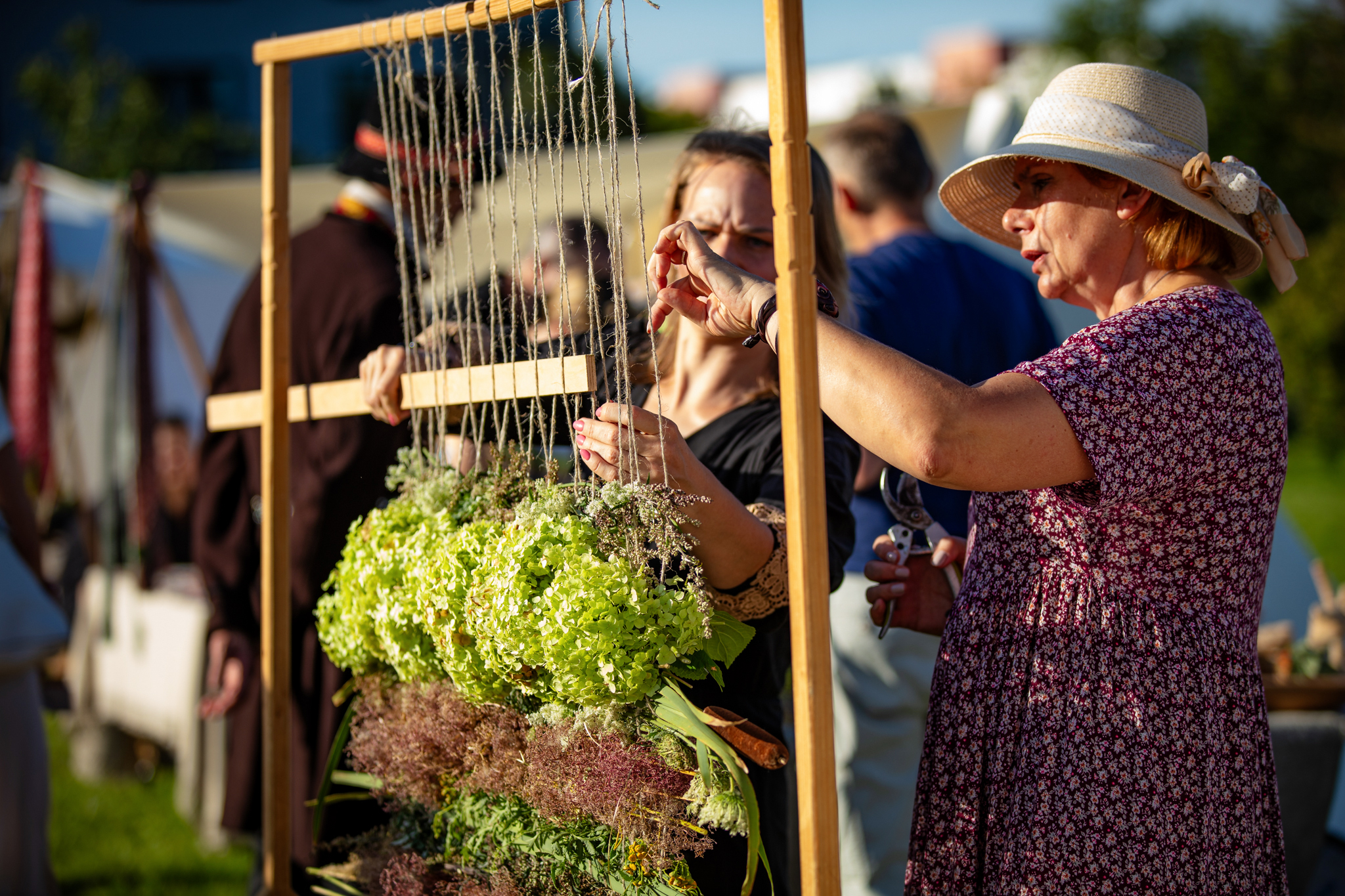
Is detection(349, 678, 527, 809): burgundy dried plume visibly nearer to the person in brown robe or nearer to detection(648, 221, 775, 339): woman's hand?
the person in brown robe

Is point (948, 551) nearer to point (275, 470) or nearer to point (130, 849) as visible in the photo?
point (275, 470)

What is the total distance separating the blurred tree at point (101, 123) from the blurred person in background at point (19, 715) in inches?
347

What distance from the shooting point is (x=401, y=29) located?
152 cm

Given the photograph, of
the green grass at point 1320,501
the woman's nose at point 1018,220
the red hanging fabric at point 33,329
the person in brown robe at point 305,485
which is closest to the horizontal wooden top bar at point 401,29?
the person in brown robe at point 305,485

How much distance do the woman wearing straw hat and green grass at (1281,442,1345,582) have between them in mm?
7463

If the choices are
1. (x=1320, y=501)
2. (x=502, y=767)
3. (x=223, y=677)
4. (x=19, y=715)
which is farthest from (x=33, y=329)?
(x=1320, y=501)

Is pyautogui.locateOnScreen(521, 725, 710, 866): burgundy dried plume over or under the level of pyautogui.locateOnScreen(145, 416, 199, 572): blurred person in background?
under

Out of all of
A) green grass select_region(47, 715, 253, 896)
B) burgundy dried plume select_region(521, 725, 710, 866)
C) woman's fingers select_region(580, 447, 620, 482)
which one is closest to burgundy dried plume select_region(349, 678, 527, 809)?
burgundy dried plume select_region(521, 725, 710, 866)

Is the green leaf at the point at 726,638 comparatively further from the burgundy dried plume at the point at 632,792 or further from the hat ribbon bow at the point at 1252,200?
the hat ribbon bow at the point at 1252,200

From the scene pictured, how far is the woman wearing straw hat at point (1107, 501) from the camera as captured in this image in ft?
3.69

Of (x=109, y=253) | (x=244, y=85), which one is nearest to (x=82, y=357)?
(x=109, y=253)

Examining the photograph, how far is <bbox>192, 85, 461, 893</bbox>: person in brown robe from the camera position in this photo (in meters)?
2.09

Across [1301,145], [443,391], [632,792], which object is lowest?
[632,792]

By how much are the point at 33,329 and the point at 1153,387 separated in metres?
4.97
